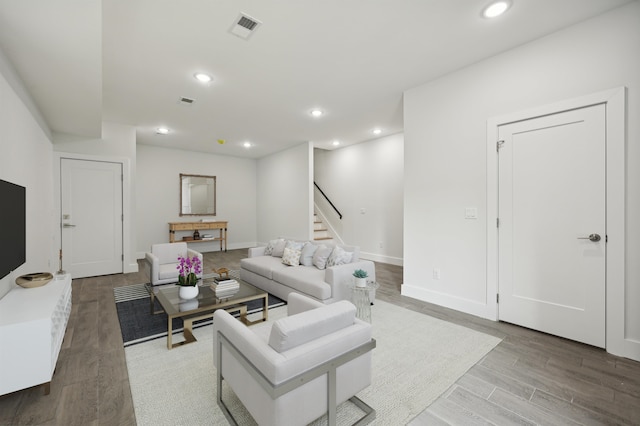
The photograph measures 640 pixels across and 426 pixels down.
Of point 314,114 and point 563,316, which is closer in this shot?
point 563,316

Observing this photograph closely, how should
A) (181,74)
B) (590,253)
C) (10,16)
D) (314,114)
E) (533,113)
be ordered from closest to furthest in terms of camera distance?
(10,16) < (590,253) < (533,113) < (181,74) < (314,114)

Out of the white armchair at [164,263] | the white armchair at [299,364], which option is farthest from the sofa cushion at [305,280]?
the white armchair at [299,364]

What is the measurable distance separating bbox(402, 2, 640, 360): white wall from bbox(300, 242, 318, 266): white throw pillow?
1351 millimetres

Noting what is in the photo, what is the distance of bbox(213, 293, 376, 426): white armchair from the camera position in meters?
1.29

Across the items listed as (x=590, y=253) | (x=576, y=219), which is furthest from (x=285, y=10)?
(x=590, y=253)

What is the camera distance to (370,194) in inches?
267

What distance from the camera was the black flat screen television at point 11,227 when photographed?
2.09m

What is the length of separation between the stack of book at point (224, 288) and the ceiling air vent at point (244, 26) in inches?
101

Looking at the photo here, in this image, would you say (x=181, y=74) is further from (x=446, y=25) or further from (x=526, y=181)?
(x=526, y=181)

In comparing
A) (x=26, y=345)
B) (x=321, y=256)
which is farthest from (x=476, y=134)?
(x=26, y=345)

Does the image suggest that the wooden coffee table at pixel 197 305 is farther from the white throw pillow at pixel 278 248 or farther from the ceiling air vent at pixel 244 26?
the ceiling air vent at pixel 244 26

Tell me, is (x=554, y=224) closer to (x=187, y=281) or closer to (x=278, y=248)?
(x=278, y=248)

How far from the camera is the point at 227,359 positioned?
169cm

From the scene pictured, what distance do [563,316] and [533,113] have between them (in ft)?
6.57
